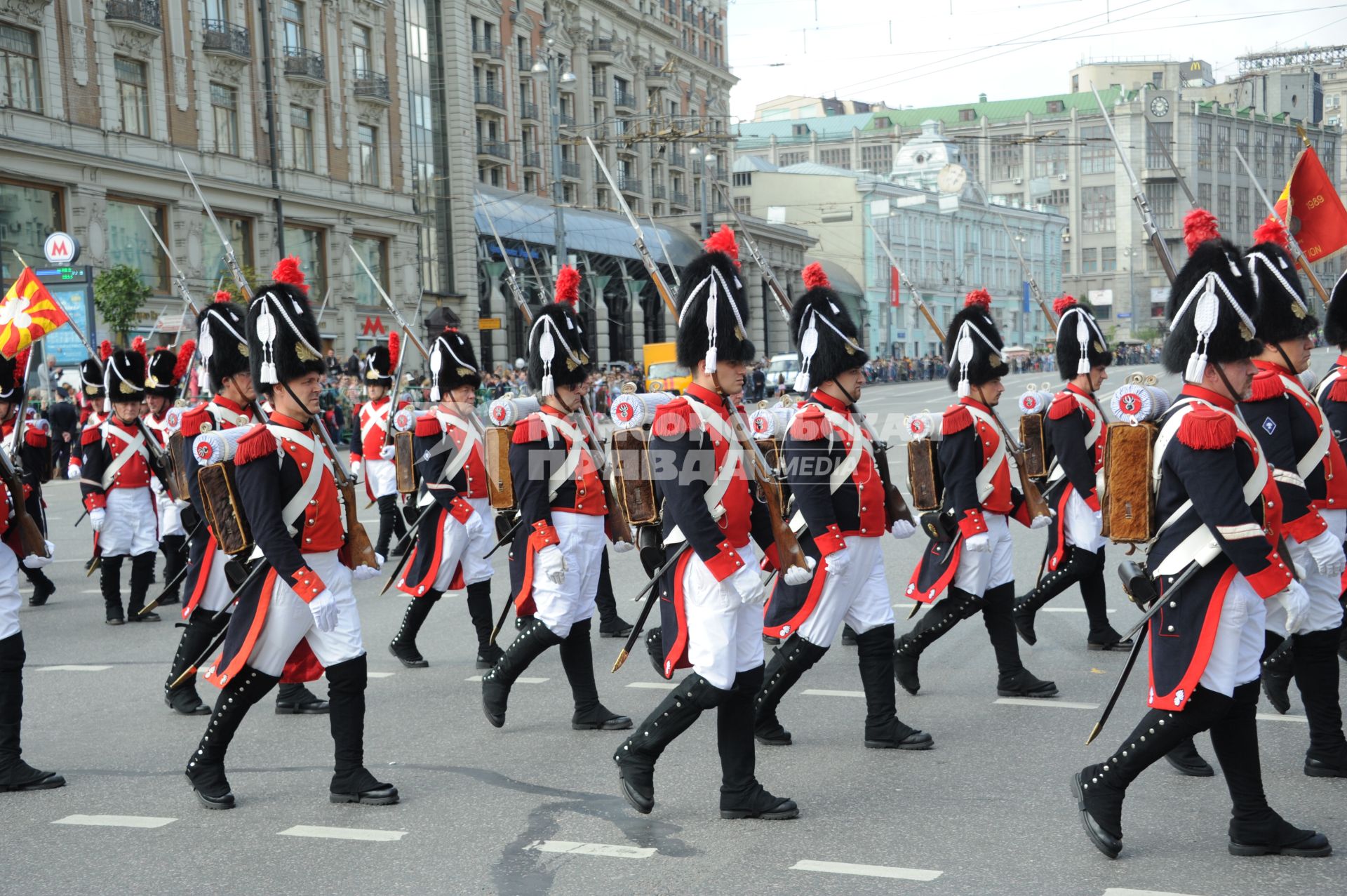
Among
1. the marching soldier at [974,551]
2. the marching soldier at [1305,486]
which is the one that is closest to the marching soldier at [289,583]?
the marching soldier at [974,551]

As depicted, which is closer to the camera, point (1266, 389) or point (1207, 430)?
point (1207, 430)

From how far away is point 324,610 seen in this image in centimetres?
559

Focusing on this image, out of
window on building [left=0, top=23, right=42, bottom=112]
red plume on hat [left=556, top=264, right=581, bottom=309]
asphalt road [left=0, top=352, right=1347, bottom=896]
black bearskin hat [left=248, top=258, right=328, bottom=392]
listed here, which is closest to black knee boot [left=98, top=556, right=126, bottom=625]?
asphalt road [left=0, top=352, right=1347, bottom=896]

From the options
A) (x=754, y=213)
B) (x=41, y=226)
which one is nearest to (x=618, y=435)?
(x=41, y=226)

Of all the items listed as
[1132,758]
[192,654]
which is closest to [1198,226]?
[1132,758]

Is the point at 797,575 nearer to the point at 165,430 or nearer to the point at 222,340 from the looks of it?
the point at 222,340

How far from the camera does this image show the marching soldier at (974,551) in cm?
729

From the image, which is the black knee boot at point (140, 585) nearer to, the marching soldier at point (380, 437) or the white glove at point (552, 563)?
the marching soldier at point (380, 437)

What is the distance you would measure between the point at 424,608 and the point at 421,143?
4070cm

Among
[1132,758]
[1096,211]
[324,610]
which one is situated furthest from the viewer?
[1096,211]

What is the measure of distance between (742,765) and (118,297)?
79.6 ft

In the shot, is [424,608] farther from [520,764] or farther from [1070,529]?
[1070,529]

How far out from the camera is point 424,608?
870 cm

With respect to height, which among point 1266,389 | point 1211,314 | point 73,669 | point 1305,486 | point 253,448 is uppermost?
point 1211,314
